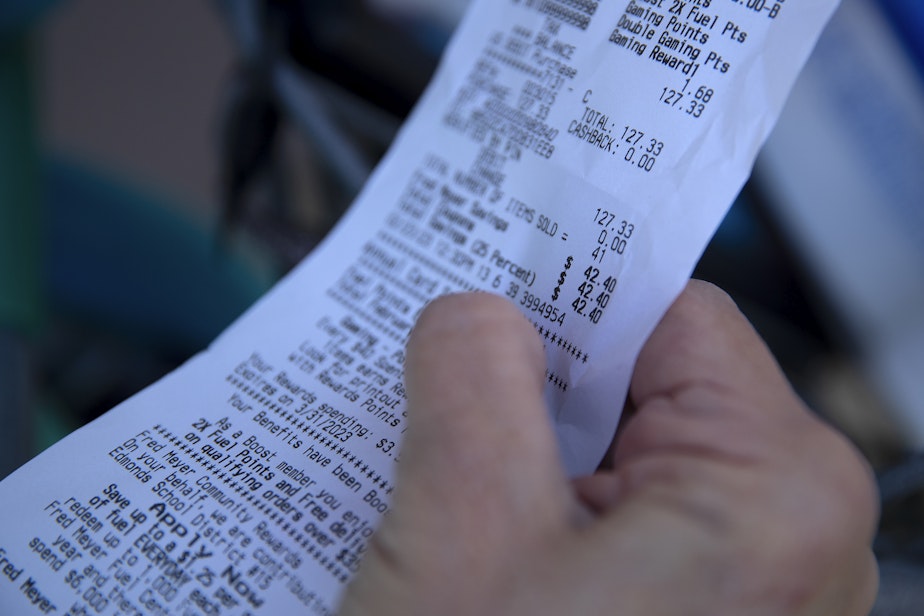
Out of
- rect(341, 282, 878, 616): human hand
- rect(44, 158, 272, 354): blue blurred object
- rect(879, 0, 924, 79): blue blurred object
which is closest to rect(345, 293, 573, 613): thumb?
rect(341, 282, 878, 616): human hand

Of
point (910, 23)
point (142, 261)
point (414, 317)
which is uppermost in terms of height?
point (910, 23)

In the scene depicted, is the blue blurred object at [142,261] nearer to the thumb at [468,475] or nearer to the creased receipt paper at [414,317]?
the creased receipt paper at [414,317]

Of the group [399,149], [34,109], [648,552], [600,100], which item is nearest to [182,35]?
[34,109]

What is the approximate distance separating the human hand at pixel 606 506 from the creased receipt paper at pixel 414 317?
0.05 meters

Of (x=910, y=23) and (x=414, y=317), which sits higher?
(x=910, y=23)

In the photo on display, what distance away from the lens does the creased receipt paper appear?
27 cm

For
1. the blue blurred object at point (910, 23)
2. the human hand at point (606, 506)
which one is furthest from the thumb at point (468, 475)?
the blue blurred object at point (910, 23)

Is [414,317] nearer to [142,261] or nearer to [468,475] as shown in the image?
[468,475]

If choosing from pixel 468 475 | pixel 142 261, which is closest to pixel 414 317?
pixel 468 475

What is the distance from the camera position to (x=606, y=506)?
0.79 feet

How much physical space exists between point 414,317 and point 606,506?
13 cm

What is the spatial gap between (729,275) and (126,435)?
1.35 ft

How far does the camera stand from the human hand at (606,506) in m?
0.21

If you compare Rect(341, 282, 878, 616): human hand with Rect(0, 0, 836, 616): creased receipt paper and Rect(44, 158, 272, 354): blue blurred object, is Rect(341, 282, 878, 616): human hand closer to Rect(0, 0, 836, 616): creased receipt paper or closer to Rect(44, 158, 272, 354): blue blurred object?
Rect(0, 0, 836, 616): creased receipt paper
